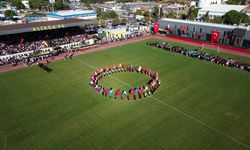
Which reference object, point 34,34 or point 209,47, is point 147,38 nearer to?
point 209,47

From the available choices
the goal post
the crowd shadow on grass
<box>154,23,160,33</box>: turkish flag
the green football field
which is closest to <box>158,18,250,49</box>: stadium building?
<box>154,23,160,33</box>: turkish flag

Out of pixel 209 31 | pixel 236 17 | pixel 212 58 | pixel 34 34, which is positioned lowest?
pixel 212 58

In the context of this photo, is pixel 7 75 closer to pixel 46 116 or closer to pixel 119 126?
pixel 46 116

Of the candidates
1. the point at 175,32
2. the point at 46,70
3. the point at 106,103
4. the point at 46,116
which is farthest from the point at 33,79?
the point at 175,32

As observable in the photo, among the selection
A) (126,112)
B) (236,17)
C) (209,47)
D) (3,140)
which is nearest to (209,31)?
(209,47)

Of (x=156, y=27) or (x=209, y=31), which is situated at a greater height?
(x=156, y=27)
